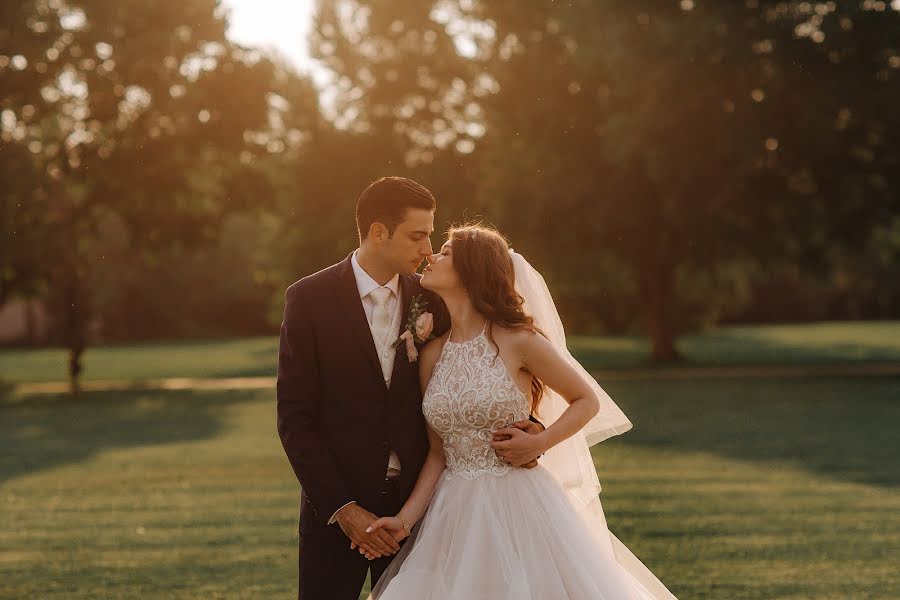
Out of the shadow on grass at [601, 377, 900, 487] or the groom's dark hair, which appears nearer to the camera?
the groom's dark hair

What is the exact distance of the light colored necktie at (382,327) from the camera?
4.46m

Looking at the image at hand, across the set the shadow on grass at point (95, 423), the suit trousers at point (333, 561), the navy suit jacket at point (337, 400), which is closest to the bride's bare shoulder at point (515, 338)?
the navy suit jacket at point (337, 400)

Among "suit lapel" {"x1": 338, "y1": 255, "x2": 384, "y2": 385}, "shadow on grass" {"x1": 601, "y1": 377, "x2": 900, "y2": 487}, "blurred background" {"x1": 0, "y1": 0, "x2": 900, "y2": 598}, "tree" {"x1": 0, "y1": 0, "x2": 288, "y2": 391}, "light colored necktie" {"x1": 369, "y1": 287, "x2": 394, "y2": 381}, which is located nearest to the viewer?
"suit lapel" {"x1": 338, "y1": 255, "x2": 384, "y2": 385}

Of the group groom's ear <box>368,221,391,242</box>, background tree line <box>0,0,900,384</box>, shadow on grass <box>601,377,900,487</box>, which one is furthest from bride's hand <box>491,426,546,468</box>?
background tree line <box>0,0,900,384</box>

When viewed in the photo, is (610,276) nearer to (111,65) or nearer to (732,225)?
(732,225)

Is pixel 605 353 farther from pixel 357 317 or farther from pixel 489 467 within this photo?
pixel 357 317

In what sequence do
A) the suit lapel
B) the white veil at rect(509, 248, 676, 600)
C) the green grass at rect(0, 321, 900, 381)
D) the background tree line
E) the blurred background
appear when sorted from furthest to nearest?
the green grass at rect(0, 321, 900, 381), the background tree line, the blurred background, the white veil at rect(509, 248, 676, 600), the suit lapel

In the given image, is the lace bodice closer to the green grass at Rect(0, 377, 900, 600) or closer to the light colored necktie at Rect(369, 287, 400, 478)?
the light colored necktie at Rect(369, 287, 400, 478)

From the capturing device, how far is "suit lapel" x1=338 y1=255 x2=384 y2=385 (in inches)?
171

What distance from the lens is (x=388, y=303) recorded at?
4.56 metres

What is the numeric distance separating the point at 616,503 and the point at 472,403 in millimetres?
7213

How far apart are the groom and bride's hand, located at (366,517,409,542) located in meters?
0.03

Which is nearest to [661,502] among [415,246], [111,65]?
[415,246]

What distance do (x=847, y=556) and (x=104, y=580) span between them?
5.42 m
